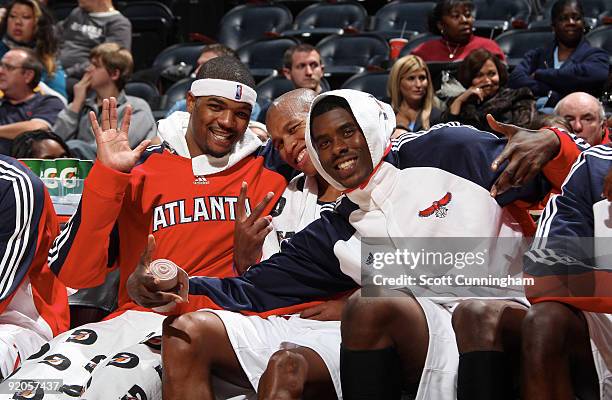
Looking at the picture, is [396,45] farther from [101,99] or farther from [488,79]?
[101,99]

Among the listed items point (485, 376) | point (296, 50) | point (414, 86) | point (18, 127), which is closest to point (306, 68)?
point (296, 50)

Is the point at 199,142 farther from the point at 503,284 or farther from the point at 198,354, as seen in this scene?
the point at 503,284

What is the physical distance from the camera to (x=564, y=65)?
637cm

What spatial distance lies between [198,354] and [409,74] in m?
3.47

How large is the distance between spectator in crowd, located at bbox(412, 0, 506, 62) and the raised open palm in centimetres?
360

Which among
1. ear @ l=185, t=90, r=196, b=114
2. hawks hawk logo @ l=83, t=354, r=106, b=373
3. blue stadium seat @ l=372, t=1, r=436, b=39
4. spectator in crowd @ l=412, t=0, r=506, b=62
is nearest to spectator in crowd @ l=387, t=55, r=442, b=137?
spectator in crowd @ l=412, t=0, r=506, b=62

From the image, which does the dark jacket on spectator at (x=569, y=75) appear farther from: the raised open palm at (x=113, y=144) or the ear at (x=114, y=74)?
the raised open palm at (x=113, y=144)

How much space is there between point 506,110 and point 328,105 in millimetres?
2038

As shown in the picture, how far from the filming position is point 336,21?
8.88 meters

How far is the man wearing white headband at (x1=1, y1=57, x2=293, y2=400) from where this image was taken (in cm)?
337

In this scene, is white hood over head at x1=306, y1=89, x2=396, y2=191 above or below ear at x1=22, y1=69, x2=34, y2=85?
above

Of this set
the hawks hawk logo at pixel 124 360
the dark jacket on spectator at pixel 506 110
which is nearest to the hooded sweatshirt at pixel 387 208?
the hawks hawk logo at pixel 124 360

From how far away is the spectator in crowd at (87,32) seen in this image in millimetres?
8180

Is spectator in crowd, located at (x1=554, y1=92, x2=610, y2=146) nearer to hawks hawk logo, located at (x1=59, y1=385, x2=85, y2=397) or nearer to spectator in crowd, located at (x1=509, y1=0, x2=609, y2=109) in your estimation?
spectator in crowd, located at (x1=509, y1=0, x2=609, y2=109)
